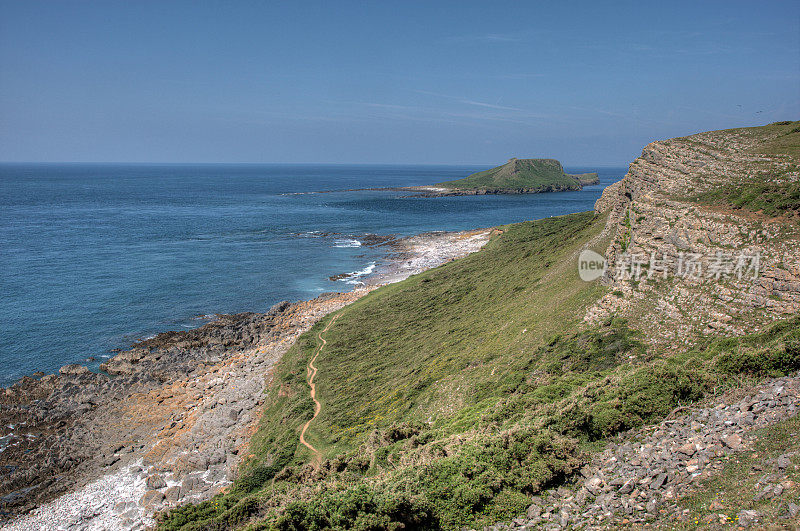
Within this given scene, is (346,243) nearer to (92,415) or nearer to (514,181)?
(92,415)

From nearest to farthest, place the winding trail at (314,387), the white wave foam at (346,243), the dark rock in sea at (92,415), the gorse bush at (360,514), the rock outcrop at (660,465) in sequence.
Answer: the rock outcrop at (660,465), the gorse bush at (360,514), the winding trail at (314,387), the dark rock in sea at (92,415), the white wave foam at (346,243)

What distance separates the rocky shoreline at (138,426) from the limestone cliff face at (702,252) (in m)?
22.2

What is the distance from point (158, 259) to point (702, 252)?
69.5 metres

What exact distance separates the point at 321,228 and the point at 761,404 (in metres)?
90.0

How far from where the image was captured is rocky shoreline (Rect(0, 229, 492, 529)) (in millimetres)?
21203

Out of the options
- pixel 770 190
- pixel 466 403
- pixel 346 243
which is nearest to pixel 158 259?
pixel 346 243

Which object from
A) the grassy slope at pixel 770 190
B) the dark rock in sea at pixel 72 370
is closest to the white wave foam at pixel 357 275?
the dark rock in sea at pixel 72 370

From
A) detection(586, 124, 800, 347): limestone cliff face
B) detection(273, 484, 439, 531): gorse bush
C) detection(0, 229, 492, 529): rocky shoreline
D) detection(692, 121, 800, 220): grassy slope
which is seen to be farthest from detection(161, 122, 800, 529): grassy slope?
detection(0, 229, 492, 529): rocky shoreline

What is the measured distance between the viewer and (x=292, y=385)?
28.6 metres

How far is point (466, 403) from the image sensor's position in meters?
20.0

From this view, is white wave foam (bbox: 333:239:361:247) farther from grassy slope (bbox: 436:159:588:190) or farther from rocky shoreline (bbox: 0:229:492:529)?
grassy slope (bbox: 436:159:588:190)

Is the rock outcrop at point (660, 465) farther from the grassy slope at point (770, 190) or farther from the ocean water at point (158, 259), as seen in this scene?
the ocean water at point (158, 259)

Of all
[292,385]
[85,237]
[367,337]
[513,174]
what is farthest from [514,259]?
[513,174]

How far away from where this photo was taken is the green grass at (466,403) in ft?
40.9
